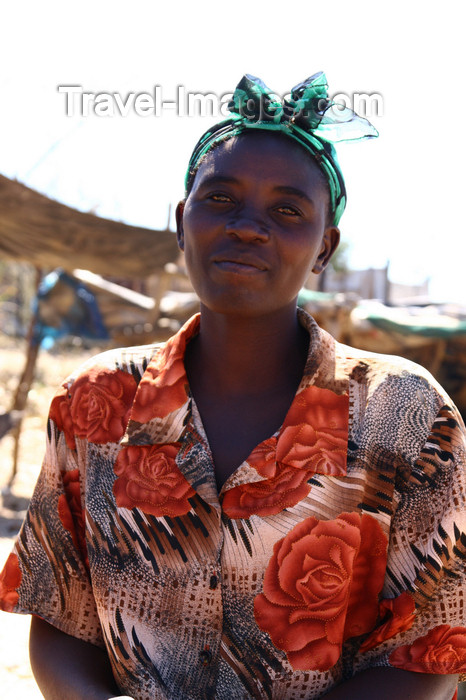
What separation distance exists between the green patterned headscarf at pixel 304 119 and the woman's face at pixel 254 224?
3cm

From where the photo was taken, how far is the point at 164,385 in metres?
1.47

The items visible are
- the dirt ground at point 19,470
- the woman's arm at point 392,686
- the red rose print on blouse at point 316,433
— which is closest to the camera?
the woman's arm at point 392,686

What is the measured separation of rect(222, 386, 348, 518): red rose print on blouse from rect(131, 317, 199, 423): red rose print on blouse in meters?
0.26

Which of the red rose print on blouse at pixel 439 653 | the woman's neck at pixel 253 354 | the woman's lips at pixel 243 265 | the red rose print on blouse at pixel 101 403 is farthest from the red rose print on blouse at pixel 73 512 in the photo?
the red rose print on blouse at pixel 439 653

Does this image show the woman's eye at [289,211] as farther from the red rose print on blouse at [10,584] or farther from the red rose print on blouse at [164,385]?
the red rose print on blouse at [10,584]

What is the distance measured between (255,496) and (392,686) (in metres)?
→ 0.44

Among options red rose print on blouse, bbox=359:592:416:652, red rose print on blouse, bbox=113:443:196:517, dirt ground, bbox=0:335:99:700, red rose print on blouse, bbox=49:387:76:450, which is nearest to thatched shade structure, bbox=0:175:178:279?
dirt ground, bbox=0:335:99:700

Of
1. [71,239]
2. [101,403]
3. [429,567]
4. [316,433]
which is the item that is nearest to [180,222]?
[101,403]

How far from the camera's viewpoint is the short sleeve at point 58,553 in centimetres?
146

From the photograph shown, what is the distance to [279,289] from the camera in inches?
52.2

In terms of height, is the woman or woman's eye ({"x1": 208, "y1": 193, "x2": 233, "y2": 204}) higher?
woman's eye ({"x1": 208, "y1": 193, "x2": 233, "y2": 204})

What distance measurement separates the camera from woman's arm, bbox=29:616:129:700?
4.26 feet

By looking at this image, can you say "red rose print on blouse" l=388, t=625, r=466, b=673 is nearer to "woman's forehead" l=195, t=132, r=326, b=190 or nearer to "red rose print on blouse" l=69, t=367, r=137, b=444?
"red rose print on blouse" l=69, t=367, r=137, b=444

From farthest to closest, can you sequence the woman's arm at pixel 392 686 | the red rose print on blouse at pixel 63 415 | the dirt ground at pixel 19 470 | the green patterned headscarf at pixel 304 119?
the dirt ground at pixel 19 470 → the red rose print on blouse at pixel 63 415 → the green patterned headscarf at pixel 304 119 → the woman's arm at pixel 392 686
